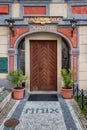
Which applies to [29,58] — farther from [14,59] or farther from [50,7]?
[50,7]

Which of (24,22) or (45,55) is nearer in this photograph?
(24,22)

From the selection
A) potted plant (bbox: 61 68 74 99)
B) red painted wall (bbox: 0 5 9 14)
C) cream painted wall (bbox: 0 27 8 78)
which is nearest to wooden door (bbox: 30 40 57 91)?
cream painted wall (bbox: 0 27 8 78)

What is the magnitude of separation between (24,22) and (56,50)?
2187 millimetres

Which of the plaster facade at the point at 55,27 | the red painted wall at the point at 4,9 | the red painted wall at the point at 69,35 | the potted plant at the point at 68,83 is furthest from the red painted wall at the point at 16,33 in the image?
the potted plant at the point at 68,83

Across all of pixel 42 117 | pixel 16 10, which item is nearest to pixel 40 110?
pixel 42 117

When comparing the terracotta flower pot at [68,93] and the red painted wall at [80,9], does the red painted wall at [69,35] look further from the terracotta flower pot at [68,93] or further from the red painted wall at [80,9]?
the terracotta flower pot at [68,93]

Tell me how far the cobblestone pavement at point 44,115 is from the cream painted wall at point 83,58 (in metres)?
1.66

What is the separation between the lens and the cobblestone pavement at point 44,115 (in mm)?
5906

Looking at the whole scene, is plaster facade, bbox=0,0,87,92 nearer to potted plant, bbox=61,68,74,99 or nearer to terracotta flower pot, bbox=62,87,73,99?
potted plant, bbox=61,68,74,99

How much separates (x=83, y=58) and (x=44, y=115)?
165 inches

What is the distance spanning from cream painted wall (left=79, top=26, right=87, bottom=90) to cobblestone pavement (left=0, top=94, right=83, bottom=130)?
65.3 inches

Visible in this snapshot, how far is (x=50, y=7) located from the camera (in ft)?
32.9

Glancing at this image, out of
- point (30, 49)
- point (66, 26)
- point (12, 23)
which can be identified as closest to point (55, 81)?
point (30, 49)

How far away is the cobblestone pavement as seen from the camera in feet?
19.4
